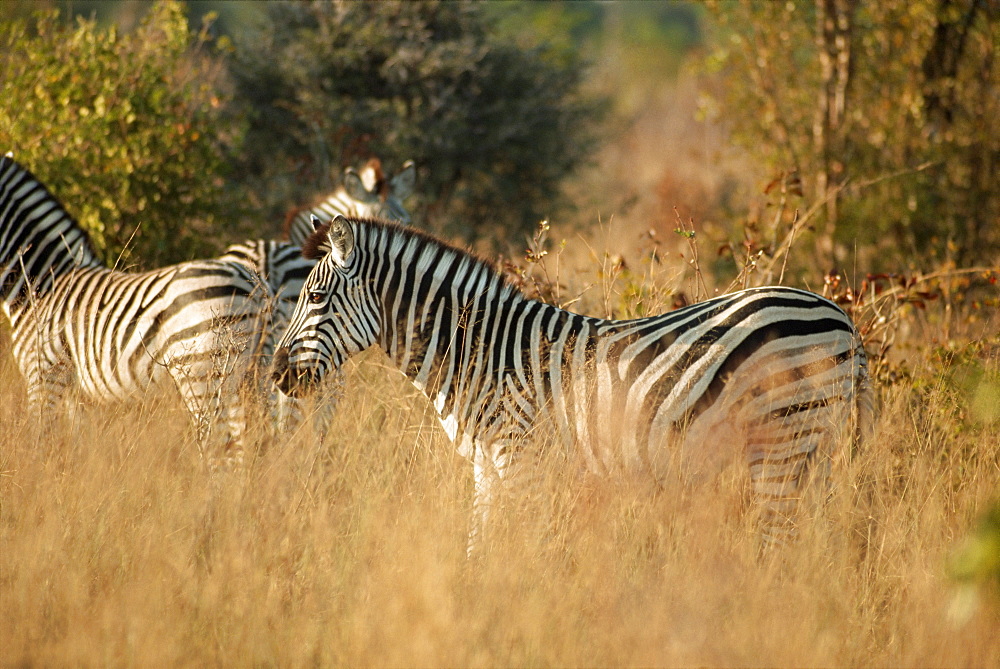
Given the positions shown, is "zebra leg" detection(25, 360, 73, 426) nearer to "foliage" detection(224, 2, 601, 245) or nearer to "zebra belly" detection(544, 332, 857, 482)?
"zebra belly" detection(544, 332, 857, 482)

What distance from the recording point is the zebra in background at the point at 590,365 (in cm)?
355

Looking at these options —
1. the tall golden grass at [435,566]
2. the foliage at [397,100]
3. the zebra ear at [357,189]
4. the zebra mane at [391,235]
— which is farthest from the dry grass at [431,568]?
the foliage at [397,100]

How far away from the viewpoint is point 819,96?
9.14 metres

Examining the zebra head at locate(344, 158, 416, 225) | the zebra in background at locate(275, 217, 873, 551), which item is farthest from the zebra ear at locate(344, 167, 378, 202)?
the zebra in background at locate(275, 217, 873, 551)

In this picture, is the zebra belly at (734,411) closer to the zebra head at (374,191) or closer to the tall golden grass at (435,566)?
the tall golden grass at (435,566)

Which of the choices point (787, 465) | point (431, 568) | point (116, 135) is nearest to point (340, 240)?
point (431, 568)

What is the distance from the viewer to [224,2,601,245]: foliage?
9859mm

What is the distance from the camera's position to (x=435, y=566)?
9.78 ft

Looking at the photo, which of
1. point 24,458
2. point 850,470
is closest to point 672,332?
point 850,470

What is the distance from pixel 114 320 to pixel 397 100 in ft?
18.4

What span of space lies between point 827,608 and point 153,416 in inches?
119

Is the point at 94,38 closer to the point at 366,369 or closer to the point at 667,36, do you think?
the point at 366,369

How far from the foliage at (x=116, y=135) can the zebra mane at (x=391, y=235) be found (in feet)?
9.86

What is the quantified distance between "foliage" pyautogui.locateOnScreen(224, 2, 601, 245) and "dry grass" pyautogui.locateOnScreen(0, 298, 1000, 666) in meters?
6.26
